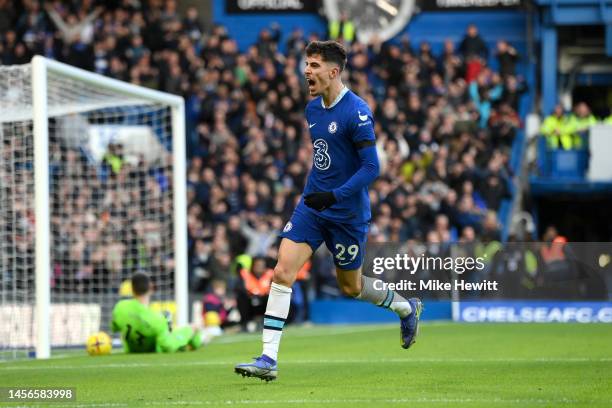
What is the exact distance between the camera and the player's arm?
924cm

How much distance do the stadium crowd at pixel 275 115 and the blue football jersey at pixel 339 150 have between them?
11.3 meters

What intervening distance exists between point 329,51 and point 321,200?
1157 millimetres

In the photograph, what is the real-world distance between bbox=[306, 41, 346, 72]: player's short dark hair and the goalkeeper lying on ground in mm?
5485

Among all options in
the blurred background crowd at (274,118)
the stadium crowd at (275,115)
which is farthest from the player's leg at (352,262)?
the stadium crowd at (275,115)

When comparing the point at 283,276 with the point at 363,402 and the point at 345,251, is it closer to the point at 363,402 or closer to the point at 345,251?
the point at 345,251

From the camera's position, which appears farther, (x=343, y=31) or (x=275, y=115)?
(x=343, y=31)

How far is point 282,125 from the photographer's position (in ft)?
82.4

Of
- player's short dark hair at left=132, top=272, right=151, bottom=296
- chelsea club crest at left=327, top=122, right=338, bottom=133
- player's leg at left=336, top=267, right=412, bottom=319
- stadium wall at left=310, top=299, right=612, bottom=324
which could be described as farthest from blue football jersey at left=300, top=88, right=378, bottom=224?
stadium wall at left=310, top=299, right=612, bottom=324

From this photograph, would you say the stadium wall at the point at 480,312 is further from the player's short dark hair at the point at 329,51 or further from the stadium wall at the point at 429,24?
the stadium wall at the point at 429,24

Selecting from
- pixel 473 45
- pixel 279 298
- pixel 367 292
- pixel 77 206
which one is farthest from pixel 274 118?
pixel 279 298

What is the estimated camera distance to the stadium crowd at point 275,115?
74.6 ft

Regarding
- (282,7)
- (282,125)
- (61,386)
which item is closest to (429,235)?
(282,125)

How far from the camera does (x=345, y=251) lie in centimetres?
962

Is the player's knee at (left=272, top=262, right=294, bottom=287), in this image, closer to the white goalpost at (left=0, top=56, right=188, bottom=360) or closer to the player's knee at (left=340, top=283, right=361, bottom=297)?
the player's knee at (left=340, top=283, right=361, bottom=297)
